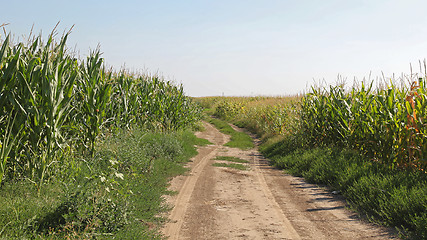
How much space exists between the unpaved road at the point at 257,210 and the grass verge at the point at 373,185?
36cm

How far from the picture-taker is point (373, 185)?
23.0ft

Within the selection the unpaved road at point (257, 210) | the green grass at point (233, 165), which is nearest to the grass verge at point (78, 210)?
the unpaved road at point (257, 210)

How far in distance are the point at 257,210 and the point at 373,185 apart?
2684 millimetres

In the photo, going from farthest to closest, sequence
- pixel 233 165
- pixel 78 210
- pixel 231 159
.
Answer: pixel 231 159, pixel 233 165, pixel 78 210

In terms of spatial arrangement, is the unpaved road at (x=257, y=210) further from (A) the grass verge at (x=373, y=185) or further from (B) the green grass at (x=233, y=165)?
(B) the green grass at (x=233, y=165)

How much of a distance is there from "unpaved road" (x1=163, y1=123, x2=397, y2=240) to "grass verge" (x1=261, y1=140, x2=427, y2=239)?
14.2 inches

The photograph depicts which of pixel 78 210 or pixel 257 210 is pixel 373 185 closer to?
pixel 257 210

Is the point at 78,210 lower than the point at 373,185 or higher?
higher

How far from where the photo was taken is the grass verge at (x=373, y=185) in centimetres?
560

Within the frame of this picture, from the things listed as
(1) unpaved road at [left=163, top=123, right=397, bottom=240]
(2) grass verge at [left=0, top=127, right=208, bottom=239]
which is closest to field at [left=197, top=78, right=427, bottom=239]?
(1) unpaved road at [left=163, top=123, right=397, bottom=240]

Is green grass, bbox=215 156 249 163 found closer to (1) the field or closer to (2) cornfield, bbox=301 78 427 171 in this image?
(1) the field

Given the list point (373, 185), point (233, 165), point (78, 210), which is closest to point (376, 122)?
point (373, 185)

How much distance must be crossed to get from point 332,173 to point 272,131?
1040 cm

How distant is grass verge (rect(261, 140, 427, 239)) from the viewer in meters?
5.60
